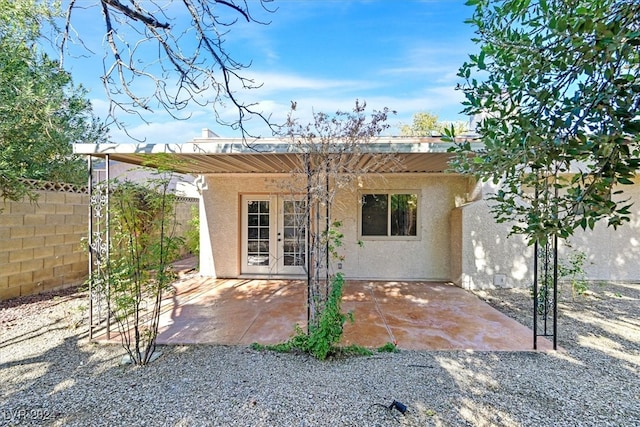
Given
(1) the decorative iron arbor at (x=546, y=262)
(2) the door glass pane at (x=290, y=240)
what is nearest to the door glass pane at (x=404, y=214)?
(2) the door glass pane at (x=290, y=240)

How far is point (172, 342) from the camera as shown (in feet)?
14.7

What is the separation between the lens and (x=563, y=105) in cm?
→ 172

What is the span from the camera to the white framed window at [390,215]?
8.41 meters

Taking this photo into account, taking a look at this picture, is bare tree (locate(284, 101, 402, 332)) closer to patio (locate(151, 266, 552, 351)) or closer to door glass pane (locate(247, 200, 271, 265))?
patio (locate(151, 266, 552, 351))

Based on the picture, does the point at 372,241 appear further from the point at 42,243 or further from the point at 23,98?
the point at 23,98

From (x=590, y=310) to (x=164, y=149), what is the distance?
777 cm

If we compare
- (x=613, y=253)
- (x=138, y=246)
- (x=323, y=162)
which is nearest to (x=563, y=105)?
(x=323, y=162)

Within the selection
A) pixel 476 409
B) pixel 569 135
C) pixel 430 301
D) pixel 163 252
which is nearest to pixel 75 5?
pixel 163 252

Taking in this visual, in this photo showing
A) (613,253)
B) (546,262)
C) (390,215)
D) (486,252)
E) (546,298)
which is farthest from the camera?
(613,253)

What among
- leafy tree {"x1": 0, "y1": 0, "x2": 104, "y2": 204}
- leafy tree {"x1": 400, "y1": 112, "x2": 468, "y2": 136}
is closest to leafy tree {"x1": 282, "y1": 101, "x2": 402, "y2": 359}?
leafy tree {"x1": 0, "y1": 0, "x2": 104, "y2": 204}

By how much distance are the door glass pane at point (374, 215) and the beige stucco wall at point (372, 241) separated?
212 millimetres

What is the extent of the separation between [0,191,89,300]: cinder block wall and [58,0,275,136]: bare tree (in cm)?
359

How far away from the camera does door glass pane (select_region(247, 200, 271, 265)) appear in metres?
8.66

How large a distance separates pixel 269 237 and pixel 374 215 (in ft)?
9.09
